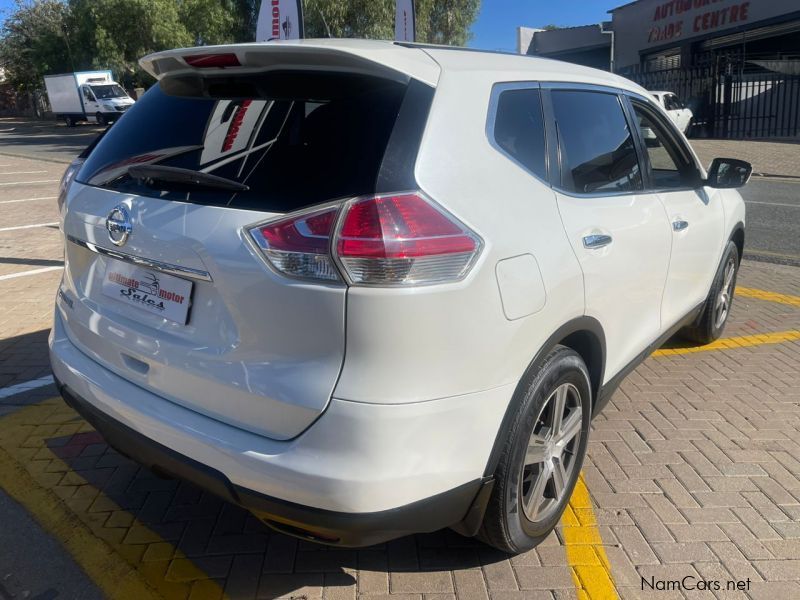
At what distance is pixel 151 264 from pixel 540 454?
1.53m

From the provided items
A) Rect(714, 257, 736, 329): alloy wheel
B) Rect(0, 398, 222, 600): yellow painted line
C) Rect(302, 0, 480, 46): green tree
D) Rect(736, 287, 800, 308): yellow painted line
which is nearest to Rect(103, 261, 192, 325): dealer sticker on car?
Rect(0, 398, 222, 600): yellow painted line

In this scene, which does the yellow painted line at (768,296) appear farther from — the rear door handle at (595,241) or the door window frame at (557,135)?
the rear door handle at (595,241)

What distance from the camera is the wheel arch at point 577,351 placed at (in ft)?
7.46

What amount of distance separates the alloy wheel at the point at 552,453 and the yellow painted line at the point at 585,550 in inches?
6.9

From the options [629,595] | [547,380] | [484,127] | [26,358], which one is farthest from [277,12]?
[629,595]

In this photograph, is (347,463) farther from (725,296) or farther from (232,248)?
(725,296)

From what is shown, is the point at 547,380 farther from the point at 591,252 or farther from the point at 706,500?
the point at 706,500

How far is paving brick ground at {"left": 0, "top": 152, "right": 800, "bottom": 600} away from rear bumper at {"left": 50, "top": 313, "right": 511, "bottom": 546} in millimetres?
529

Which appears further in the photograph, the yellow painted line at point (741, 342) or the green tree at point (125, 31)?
the green tree at point (125, 31)

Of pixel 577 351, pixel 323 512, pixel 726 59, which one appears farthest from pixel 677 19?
pixel 323 512

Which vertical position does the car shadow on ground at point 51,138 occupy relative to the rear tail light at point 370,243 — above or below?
below

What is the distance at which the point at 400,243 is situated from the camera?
1957 millimetres

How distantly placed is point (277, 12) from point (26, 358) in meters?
3.58

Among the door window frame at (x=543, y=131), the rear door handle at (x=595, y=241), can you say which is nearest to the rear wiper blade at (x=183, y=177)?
the door window frame at (x=543, y=131)
